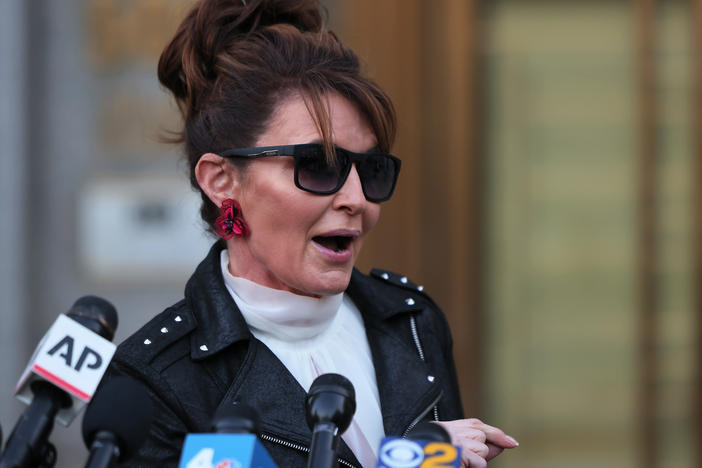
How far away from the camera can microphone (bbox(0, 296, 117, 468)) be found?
1.48 metres

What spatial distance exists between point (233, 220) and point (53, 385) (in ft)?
2.67

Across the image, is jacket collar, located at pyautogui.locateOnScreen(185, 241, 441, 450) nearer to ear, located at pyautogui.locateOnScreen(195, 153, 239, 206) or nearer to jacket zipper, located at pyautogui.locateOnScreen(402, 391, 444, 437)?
jacket zipper, located at pyautogui.locateOnScreen(402, 391, 444, 437)

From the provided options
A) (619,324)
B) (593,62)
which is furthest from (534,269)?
(593,62)

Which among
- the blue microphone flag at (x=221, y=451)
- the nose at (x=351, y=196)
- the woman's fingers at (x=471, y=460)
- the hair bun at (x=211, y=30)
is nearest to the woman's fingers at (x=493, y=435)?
the woman's fingers at (x=471, y=460)

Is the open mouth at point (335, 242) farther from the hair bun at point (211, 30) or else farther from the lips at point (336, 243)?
the hair bun at point (211, 30)

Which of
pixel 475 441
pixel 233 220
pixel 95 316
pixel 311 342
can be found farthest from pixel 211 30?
pixel 475 441

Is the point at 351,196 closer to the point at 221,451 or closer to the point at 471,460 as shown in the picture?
the point at 471,460

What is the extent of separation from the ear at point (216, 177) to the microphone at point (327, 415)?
744 millimetres

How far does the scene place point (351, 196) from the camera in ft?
7.27

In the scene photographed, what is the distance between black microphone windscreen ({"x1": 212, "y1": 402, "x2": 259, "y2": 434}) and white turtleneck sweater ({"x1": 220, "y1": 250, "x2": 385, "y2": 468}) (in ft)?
2.31

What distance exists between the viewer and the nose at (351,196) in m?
2.21

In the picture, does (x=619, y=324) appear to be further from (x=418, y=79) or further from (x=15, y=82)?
(x=15, y=82)

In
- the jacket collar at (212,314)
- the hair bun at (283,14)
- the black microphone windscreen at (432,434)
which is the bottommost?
the black microphone windscreen at (432,434)

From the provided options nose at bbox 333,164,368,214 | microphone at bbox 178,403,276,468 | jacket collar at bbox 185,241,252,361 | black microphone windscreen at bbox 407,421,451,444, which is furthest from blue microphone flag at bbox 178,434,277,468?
nose at bbox 333,164,368,214
